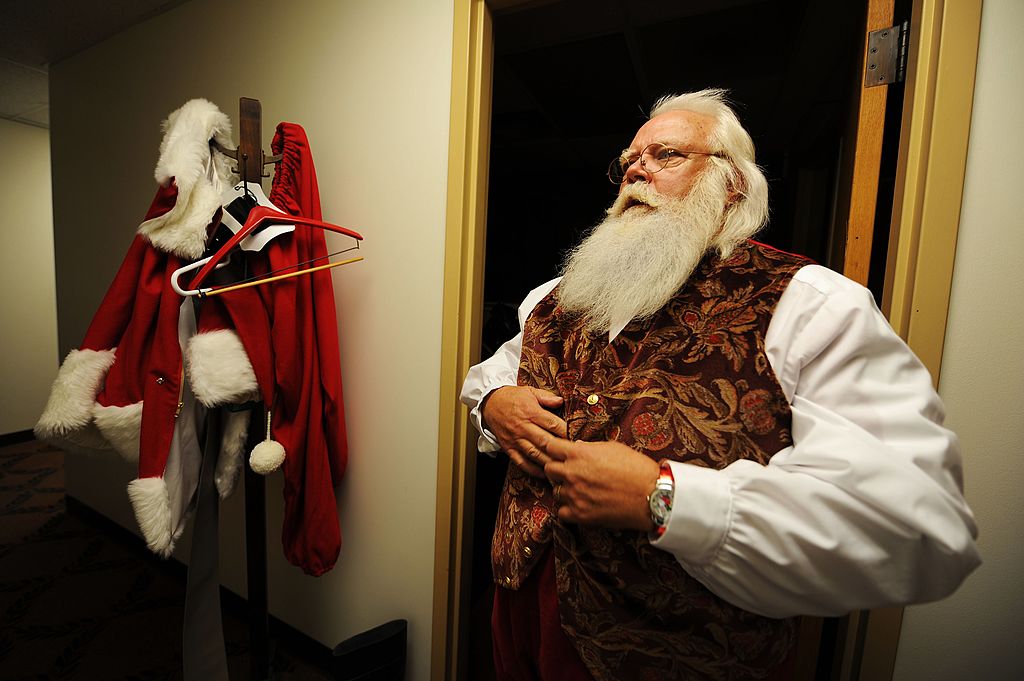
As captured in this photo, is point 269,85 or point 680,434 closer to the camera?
point 680,434

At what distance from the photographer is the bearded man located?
546 millimetres

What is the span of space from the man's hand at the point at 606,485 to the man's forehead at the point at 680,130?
2.05 feet

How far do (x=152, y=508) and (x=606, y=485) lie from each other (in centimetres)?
104

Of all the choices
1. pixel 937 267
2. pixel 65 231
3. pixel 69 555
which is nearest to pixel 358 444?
pixel 937 267

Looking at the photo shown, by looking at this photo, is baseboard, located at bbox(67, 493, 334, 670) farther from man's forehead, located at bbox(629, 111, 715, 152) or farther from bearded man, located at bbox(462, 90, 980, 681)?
man's forehead, located at bbox(629, 111, 715, 152)

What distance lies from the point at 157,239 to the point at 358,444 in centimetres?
77

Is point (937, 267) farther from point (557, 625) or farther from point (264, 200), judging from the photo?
point (264, 200)

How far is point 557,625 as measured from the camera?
779mm

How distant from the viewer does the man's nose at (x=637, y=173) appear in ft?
2.95

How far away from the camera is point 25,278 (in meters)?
3.68

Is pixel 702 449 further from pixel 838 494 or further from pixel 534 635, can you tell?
pixel 534 635

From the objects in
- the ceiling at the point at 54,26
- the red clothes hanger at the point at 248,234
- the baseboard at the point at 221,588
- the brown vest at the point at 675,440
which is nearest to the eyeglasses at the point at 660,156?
the brown vest at the point at 675,440

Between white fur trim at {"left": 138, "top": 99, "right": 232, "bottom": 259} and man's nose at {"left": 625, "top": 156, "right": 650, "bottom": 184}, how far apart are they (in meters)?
0.98

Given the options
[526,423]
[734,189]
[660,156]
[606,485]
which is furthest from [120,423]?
[734,189]
